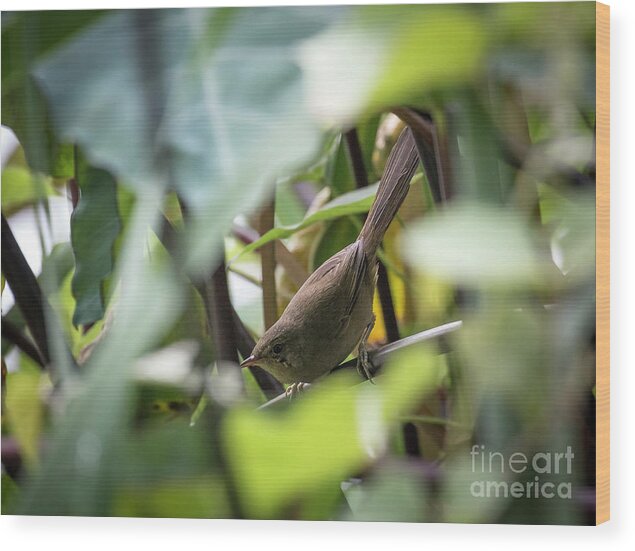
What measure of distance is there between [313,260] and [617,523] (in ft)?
2.30

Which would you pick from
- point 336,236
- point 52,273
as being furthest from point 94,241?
point 336,236

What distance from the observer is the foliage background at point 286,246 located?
63.7 inches

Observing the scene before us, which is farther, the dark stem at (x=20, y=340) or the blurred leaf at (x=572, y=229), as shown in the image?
the dark stem at (x=20, y=340)

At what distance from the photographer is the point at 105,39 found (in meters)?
1.70

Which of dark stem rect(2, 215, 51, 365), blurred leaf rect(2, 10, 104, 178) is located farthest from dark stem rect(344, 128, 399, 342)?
dark stem rect(2, 215, 51, 365)

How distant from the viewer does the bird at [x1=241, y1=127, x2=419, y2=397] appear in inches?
64.5

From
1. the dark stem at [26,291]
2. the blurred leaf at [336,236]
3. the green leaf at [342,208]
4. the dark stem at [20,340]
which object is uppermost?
the green leaf at [342,208]

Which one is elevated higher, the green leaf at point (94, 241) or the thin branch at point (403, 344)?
the green leaf at point (94, 241)

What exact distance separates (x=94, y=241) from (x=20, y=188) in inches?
6.7

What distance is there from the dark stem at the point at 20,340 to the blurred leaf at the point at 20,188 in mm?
208

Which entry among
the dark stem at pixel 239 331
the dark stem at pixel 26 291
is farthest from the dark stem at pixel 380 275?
the dark stem at pixel 26 291

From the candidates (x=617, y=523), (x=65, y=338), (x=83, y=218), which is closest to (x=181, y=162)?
(x=83, y=218)

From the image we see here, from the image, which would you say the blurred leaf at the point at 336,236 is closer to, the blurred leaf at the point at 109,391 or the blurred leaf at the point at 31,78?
the blurred leaf at the point at 109,391

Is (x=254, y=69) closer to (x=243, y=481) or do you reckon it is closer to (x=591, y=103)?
(x=591, y=103)
